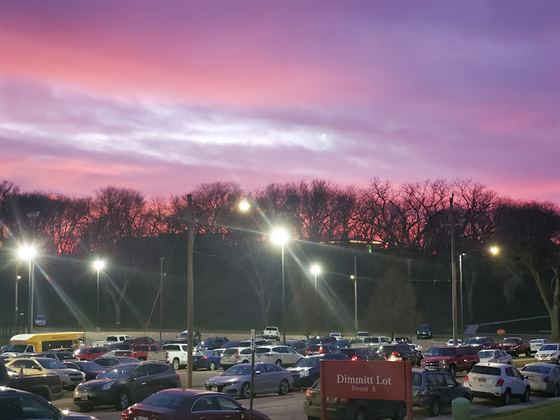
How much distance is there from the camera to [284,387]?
106ft

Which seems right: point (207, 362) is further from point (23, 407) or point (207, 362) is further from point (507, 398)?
point (23, 407)

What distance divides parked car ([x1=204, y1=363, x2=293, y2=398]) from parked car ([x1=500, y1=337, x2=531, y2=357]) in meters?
37.8

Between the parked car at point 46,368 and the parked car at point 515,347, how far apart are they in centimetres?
4232

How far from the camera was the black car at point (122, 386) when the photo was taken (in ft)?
84.8

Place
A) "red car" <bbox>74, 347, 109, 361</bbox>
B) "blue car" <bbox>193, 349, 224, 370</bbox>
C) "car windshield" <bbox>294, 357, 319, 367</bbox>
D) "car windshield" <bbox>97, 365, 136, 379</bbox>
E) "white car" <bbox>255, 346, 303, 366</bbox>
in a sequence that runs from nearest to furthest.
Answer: "car windshield" <bbox>97, 365, 136, 379</bbox>
"car windshield" <bbox>294, 357, 319, 367</bbox>
"white car" <bbox>255, 346, 303, 366</bbox>
"red car" <bbox>74, 347, 109, 361</bbox>
"blue car" <bbox>193, 349, 224, 370</bbox>

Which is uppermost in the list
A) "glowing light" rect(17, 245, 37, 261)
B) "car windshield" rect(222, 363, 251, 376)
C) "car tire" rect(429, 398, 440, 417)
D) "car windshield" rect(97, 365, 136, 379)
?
"glowing light" rect(17, 245, 37, 261)

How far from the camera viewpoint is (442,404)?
25.6 metres

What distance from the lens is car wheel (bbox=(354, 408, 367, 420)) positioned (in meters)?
19.7

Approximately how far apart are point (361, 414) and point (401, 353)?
2800cm

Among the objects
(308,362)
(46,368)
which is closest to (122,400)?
(46,368)

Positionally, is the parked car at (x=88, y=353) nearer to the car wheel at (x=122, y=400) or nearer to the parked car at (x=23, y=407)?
the car wheel at (x=122, y=400)

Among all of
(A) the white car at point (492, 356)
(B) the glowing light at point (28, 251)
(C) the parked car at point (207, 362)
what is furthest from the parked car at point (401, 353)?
(B) the glowing light at point (28, 251)

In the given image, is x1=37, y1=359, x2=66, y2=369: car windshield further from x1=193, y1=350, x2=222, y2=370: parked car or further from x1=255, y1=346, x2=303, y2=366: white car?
x1=193, y1=350, x2=222, y2=370: parked car

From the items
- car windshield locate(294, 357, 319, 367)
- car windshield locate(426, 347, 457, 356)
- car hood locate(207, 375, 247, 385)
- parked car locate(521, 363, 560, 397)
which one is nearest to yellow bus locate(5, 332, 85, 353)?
car windshield locate(294, 357, 319, 367)
